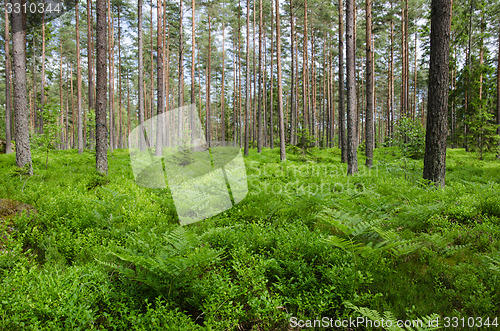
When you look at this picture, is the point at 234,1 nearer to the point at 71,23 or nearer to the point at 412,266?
the point at 71,23

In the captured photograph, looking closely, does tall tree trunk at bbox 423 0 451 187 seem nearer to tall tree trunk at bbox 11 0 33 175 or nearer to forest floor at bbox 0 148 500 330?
forest floor at bbox 0 148 500 330

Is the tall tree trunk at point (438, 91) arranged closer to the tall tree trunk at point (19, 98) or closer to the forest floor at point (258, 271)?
the forest floor at point (258, 271)

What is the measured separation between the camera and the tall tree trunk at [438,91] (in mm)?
5805

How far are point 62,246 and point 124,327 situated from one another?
7.45 feet

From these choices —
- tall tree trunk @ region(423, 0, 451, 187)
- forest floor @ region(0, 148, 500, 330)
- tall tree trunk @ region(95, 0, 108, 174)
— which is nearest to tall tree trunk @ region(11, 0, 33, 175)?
tall tree trunk @ region(95, 0, 108, 174)

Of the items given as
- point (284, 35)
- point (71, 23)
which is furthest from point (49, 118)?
point (284, 35)

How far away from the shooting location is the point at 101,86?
360 inches

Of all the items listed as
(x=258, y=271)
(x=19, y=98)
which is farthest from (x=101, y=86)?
(x=258, y=271)

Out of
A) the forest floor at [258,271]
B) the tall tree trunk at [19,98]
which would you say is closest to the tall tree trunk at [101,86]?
the tall tree trunk at [19,98]

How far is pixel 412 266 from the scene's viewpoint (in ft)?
10.1

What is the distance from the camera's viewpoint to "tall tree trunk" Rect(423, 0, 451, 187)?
580 cm

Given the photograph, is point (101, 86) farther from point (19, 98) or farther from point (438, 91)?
point (438, 91)

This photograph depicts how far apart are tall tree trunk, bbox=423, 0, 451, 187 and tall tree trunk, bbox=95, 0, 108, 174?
10.3 meters

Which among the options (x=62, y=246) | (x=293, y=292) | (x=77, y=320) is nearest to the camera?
(x=77, y=320)
